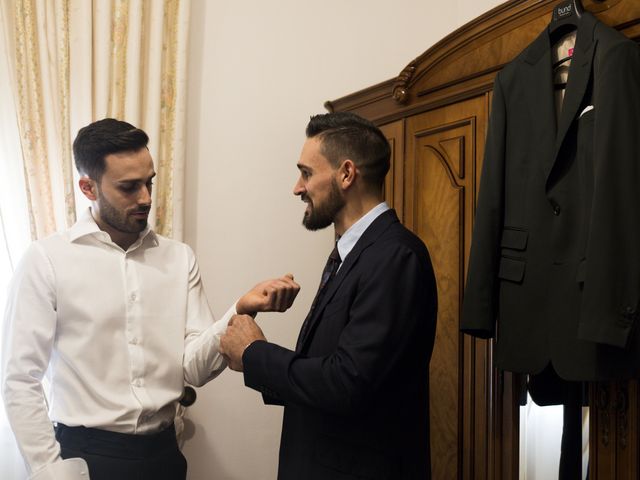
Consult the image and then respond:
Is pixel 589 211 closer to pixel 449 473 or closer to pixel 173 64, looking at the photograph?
pixel 449 473

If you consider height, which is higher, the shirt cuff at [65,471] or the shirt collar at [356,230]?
the shirt collar at [356,230]

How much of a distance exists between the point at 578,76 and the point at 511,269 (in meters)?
0.55

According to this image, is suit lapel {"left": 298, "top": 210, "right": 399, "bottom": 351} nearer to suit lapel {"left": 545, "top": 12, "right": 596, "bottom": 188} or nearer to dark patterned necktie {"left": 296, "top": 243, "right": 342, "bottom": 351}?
dark patterned necktie {"left": 296, "top": 243, "right": 342, "bottom": 351}

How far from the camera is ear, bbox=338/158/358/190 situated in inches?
64.2

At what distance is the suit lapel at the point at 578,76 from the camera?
1.68 m

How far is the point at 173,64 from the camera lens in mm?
2701

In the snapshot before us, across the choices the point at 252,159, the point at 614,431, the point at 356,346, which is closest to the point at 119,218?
the point at 356,346

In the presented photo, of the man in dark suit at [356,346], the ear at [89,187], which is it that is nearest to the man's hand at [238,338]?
the man in dark suit at [356,346]

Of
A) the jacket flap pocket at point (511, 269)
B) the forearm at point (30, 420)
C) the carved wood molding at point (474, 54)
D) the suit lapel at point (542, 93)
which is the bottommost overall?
the forearm at point (30, 420)

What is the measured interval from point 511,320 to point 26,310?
1.31 m

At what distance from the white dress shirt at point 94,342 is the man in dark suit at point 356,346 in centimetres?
31

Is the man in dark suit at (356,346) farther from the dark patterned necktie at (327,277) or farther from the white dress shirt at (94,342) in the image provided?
the white dress shirt at (94,342)

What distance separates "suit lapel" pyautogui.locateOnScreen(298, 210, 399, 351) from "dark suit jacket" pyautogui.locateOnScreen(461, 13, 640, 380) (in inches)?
17.3

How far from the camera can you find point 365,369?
1.37 m
